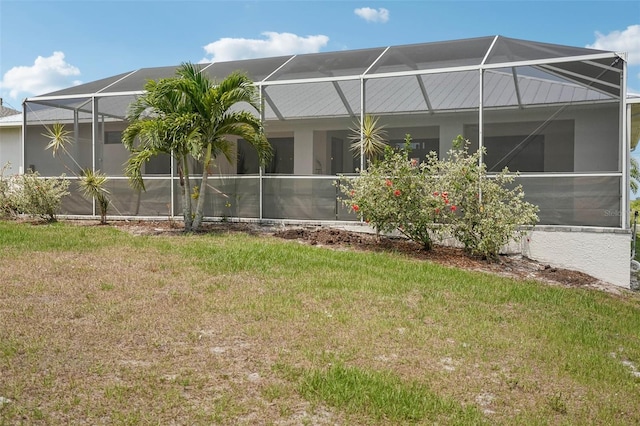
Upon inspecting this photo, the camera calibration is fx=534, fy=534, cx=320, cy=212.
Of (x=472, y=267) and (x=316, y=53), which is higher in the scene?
(x=316, y=53)

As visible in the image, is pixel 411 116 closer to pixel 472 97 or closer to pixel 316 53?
pixel 472 97

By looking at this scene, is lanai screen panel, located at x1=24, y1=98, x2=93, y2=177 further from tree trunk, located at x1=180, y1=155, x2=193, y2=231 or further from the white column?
the white column

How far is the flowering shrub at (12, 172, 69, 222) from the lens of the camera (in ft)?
40.8

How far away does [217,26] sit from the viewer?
11.4 m

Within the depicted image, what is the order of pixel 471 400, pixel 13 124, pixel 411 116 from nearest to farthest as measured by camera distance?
pixel 471 400
pixel 411 116
pixel 13 124

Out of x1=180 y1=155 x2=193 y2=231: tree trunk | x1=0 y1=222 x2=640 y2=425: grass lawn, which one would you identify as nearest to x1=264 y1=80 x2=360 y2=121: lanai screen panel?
x1=180 y1=155 x2=193 y2=231: tree trunk

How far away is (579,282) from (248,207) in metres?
6.90

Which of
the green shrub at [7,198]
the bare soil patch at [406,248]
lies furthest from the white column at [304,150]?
the green shrub at [7,198]

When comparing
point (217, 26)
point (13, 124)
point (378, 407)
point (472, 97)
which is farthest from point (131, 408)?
point (13, 124)

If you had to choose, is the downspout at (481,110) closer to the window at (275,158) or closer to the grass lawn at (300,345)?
the grass lawn at (300,345)

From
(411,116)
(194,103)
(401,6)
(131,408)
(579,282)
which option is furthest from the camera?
(411,116)

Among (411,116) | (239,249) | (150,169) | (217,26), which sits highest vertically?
(217,26)

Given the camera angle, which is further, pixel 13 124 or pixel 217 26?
pixel 13 124

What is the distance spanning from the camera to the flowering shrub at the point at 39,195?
12.4 m
